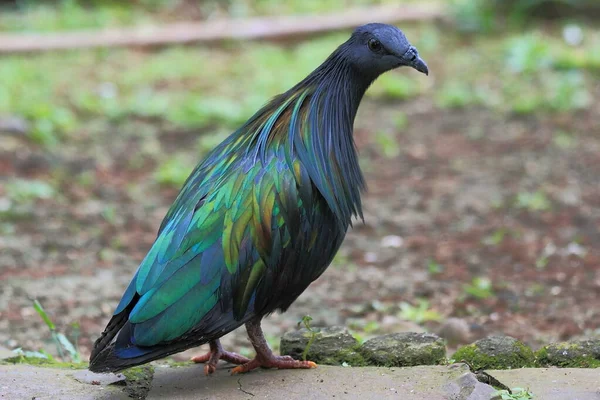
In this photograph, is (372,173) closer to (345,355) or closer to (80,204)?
(80,204)

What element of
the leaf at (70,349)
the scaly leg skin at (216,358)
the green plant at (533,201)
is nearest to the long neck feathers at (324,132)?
the scaly leg skin at (216,358)

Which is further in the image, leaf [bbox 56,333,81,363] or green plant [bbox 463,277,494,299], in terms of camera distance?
green plant [bbox 463,277,494,299]

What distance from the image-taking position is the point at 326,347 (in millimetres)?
3891

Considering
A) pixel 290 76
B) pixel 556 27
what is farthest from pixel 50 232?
pixel 556 27

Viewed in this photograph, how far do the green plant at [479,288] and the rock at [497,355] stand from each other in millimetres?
1812

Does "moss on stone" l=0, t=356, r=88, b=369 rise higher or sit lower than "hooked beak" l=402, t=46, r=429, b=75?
lower

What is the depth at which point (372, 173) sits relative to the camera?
8008 mm

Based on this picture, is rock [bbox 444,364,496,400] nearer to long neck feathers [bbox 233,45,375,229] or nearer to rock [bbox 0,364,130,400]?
long neck feathers [bbox 233,45,375,229]

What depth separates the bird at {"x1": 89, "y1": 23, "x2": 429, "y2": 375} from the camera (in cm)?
333

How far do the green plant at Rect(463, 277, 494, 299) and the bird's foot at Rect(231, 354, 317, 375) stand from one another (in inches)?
84.6

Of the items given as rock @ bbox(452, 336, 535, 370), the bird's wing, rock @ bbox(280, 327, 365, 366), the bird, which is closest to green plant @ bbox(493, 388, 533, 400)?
rock @ bbox(452, 336, 535, 370)

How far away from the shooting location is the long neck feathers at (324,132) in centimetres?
361

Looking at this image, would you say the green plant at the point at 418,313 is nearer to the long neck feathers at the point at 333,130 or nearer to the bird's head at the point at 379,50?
the long neck feathers at the point at 333,130

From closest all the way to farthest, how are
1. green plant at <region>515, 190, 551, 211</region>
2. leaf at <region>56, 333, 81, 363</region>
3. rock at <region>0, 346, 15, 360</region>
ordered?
rock at <region>0, 346, 15, 360</region> < leaf at <region>56, 333, 81, 363</region> < green plant at <region>515, 190, 551, 211</region>
